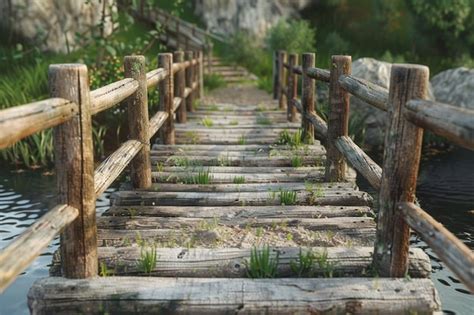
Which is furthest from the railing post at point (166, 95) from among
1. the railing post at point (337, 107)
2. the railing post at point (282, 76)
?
the railing post at point (282, 76)

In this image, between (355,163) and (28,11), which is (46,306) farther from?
(28,11)

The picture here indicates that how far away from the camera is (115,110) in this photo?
9.43m

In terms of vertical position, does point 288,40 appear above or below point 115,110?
above

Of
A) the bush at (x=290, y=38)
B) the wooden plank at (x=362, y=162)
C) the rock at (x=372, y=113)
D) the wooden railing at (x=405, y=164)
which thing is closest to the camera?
the wooden railing at (x=405, y=164)

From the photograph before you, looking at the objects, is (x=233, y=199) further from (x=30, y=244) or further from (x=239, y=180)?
(x=30, y=244)

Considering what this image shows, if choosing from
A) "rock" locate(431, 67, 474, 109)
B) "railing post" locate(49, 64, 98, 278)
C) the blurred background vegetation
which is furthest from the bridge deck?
"rock" locate(431, 67, 474, 109)

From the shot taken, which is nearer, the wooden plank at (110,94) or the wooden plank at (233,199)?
the wooden plank at (110,94)

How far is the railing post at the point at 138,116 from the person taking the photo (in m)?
4.38

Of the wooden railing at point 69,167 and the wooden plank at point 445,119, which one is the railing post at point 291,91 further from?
the wooden plank at point 445,119

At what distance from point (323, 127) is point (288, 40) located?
13141mm

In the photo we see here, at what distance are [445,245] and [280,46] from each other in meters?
16.0

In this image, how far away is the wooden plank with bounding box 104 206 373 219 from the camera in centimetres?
400

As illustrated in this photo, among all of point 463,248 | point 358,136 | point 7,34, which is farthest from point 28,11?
point 463,248

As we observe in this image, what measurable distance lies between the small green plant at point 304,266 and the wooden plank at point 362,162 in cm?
65
